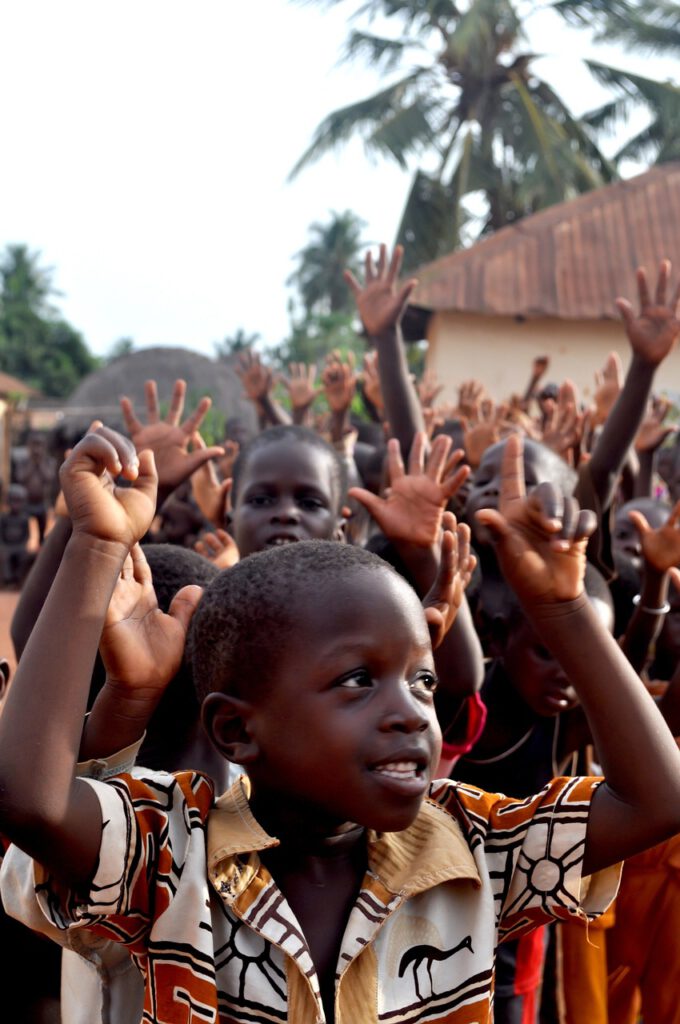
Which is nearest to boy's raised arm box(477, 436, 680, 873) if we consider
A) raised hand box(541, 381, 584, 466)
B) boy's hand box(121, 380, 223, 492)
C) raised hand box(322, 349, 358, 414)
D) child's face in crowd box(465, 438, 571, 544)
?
boy's hand box(121, 380, 223, 492)

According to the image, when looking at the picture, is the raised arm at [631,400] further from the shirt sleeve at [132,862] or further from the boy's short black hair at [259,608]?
the shirt sleeve at [132,862]

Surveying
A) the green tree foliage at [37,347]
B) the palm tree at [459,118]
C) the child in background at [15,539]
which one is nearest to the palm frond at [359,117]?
the palm tree at [459,118]

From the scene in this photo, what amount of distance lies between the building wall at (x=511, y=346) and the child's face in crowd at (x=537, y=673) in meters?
14.6

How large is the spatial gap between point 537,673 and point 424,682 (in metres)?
1.09

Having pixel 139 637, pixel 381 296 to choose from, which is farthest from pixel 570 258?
pixel 139 637

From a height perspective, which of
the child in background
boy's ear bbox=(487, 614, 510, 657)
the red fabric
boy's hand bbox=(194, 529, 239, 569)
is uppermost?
boy's hand bbox=(194, 529, 239, 569)

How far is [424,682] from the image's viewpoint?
1.46 metres

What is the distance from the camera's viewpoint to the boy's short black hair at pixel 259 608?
145 cm

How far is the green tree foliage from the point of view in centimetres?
4241

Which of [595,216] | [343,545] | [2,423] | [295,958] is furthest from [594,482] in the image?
Result: [2,423]

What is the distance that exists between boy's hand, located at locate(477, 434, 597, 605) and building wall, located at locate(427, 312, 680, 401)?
15.7m

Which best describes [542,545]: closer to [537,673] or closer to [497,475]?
[537,673]

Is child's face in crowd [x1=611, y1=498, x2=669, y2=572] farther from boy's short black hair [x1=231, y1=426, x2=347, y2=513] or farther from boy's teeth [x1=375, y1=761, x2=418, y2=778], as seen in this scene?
boy's teeth [x1=375, y1=761, x2=418, y2=778]

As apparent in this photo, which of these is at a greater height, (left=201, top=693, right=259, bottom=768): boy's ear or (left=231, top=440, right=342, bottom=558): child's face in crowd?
(left=231, top=440, right=342, bottom=558): child's face in crowd
